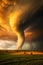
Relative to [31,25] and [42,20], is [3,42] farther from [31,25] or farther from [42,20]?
[42,20]

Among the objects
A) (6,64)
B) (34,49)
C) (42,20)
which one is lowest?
(6,64)

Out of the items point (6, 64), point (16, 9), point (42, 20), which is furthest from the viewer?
point (42, 20)

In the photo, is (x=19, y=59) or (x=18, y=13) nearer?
(x=19, y=59)

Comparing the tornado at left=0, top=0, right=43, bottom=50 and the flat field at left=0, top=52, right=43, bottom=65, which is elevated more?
the tornado at left=0, top=0, right=43, bottom=50

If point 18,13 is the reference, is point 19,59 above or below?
below

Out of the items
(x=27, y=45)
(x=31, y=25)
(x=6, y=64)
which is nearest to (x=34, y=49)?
(x=27, y=45)

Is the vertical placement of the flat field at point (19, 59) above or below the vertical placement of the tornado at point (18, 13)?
below

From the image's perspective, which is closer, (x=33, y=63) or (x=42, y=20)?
(x=33, y=63)

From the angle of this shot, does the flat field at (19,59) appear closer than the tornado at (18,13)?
Yes

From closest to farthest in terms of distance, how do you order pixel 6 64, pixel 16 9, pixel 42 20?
pixel 6 64 < pixel 16 9 < pixel 42 20

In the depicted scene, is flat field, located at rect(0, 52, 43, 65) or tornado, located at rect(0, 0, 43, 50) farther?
tornado, located at rect(0, 0, 43, 50)

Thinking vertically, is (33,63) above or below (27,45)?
below
